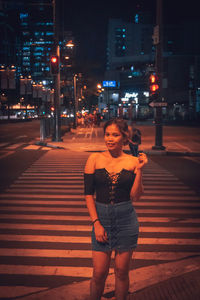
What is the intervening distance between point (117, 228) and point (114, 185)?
14.4 inches

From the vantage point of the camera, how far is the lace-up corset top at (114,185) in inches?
128

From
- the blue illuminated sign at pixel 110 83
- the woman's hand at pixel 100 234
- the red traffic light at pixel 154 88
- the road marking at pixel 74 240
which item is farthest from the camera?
the blue illuminated sign at pixel 110 83

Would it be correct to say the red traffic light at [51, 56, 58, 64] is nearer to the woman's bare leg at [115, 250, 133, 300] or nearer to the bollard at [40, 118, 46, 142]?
the bollard at [40, 118, 46, 142]

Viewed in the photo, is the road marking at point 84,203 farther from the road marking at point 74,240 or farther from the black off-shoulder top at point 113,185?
the black off-shoulder top at point 113,185

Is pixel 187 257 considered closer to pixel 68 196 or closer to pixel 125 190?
pixel 125 190

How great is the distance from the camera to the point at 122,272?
10.7ft

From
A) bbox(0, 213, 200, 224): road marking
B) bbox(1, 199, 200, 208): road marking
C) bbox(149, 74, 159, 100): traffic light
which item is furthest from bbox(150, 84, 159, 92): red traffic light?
bbox(0, 213, 200, 224): road marking

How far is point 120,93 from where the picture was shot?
122m

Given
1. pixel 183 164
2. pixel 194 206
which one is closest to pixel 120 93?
pixel 183 164

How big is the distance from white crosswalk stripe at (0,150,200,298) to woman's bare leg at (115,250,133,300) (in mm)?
1206

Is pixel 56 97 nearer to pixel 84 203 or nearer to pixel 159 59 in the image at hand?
pixel 159 59

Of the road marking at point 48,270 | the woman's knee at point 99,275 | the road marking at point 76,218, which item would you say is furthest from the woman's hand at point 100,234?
the road marking at point 76,218

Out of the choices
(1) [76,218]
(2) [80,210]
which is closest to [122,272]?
(1) [76,218]

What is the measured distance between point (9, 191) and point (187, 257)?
19.3 feet
